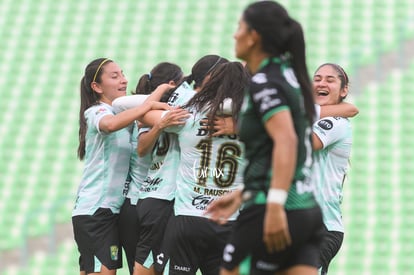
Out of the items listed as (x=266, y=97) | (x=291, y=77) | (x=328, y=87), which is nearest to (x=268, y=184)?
(x=266, y=97)

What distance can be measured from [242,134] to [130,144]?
2.32 metres

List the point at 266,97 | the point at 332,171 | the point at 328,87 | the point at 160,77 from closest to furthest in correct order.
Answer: the point at 266,97
the point at 332,171
the point at 328,87
the point at 160,77

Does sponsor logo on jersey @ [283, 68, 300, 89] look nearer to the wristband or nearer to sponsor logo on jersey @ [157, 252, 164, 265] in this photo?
the wristband

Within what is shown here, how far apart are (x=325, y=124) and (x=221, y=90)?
74 centimetres

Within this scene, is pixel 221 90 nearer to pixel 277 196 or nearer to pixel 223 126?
pixel 223 126

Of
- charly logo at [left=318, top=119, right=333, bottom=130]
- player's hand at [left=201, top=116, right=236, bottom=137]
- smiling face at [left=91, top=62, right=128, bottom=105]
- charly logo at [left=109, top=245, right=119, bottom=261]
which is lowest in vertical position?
charly logo at [left=109, top=245, right=119, bottom=261]

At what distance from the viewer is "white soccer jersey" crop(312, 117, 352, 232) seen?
561 centimetres

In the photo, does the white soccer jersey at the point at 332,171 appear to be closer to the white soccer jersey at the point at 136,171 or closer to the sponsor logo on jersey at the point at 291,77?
the white soccer jersey at the point at 136,171

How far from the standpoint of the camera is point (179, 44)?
16.8 m

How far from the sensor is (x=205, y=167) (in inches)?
207

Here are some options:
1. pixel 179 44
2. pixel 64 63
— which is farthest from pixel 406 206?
pixel 64 63

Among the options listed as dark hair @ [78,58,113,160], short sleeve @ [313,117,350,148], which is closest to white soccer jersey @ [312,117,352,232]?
short sleeve @ [313,117,350,148]

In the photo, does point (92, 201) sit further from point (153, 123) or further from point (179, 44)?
point (179, 44)

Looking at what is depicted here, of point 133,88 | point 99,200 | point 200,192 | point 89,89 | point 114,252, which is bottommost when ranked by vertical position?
point 114,252
